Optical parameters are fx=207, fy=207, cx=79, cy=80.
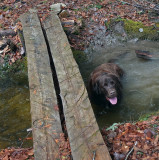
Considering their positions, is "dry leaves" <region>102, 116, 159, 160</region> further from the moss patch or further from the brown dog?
the moss patch

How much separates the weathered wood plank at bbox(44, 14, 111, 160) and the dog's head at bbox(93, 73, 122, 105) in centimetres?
110

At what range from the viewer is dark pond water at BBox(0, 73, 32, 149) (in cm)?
469

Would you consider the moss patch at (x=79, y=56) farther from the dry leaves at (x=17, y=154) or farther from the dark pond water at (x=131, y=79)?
the dry leaves at (x=17, y=154)

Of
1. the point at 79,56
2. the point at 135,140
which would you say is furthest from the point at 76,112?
the point at 79,56

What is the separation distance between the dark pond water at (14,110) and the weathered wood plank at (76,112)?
1.40 m

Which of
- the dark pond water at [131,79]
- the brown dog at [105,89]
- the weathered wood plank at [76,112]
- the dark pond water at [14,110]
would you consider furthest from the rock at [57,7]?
the brown dog at [105,89]

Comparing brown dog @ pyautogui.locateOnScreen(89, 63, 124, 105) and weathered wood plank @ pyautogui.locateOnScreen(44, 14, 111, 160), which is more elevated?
weathered wood plank @ pyautogui.locateOnScreen(44, 14, 111, 160)

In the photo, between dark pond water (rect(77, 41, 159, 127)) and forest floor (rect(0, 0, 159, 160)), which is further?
forest floor (rect(0, 0, 159, 160))

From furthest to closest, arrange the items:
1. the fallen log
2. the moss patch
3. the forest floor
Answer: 1. the fallen log
2. the moss patch
3. the forest floor

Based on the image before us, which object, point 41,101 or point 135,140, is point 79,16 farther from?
point 135,140

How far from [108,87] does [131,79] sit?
181 centimetres

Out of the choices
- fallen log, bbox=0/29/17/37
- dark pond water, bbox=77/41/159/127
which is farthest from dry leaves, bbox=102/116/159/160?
fallen log, bbox=0/29/17/37

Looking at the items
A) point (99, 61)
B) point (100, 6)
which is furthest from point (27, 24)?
point (100, 6)

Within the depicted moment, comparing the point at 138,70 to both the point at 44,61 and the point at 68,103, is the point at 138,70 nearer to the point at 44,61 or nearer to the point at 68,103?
the point at 44,61
